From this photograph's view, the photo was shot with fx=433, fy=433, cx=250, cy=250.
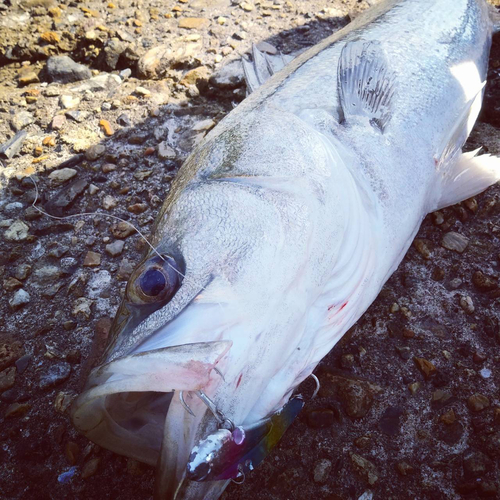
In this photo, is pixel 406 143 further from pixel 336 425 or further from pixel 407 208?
pixel 336 425

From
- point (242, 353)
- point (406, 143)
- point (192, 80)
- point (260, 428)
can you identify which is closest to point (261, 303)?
point (242, 353)

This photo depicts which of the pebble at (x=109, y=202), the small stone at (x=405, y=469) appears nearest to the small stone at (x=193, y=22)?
the pebble at (x=109, y=202)

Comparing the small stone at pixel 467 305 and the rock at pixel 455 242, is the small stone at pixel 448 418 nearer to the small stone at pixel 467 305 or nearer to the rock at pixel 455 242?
the small stone at pixel 467 305

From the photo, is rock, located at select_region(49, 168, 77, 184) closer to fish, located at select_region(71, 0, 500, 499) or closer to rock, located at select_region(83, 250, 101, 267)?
rock, located at select_region(83, 250, 101, 267)

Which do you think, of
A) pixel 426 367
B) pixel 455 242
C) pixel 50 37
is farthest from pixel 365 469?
pixel 50 37

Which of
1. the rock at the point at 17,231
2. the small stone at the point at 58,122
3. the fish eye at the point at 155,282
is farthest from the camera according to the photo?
the small stone at the point at 58,122

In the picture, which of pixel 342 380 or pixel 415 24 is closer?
pixel 342 380

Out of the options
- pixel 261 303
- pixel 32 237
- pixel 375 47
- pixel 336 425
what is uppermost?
Result: pixel 375 47

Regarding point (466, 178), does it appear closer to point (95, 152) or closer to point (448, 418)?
point (448, 418)
